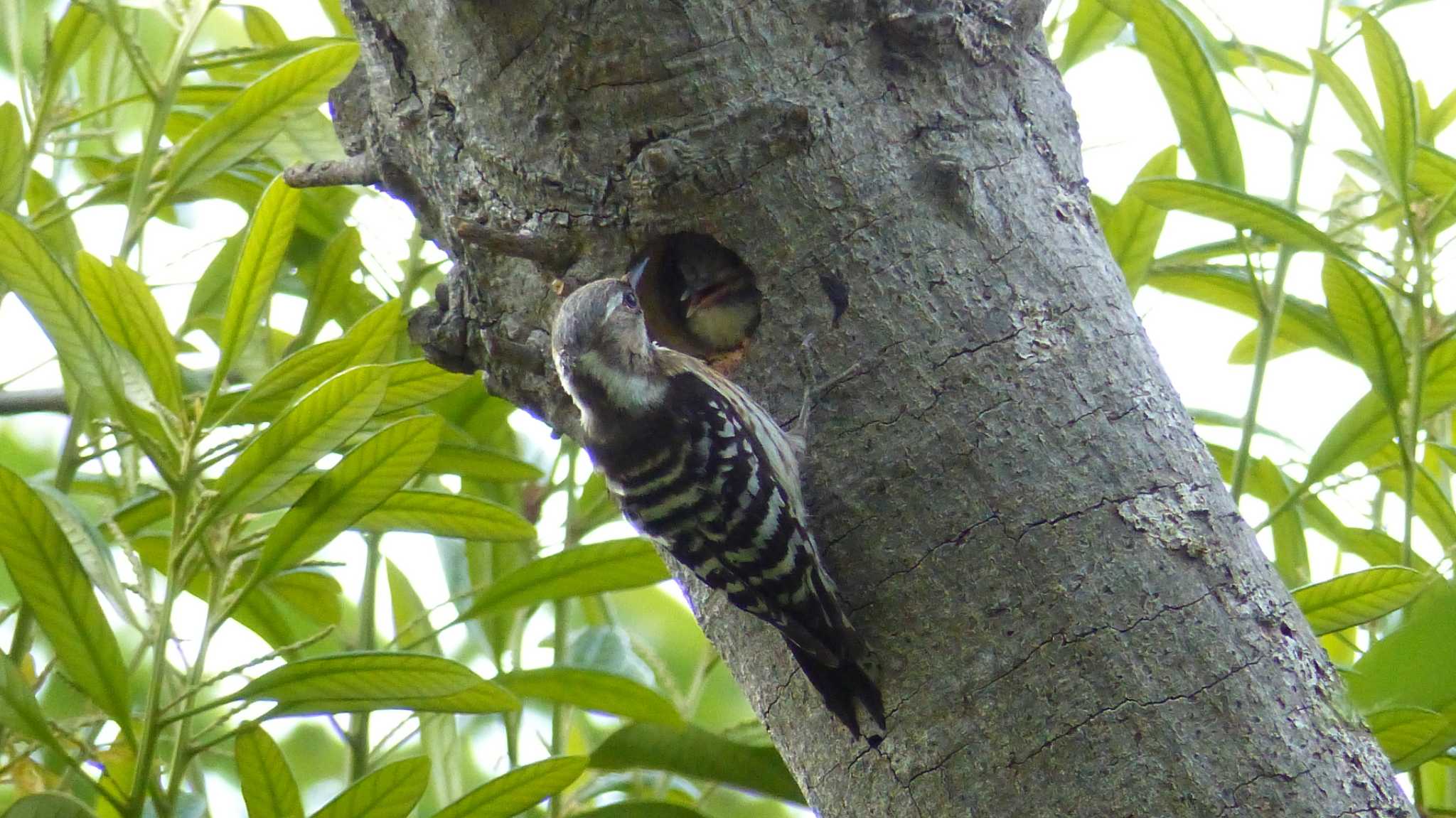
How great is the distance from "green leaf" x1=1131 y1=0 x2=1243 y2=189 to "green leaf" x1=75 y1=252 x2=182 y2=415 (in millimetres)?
1733

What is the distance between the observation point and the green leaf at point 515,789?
72.6 inches

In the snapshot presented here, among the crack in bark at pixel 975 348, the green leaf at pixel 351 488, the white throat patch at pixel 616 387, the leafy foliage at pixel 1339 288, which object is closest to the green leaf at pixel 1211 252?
the leafy foliage at pixel 1339 288

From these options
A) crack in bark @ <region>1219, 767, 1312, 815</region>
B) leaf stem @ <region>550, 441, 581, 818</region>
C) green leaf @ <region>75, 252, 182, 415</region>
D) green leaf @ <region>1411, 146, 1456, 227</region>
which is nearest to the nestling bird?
leaf stem @ <region>550, 441, 581, 818</region>

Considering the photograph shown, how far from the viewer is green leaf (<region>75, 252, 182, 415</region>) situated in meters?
2.03

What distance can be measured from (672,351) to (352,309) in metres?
0.70

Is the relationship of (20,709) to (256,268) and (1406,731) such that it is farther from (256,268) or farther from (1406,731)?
(1406,731)

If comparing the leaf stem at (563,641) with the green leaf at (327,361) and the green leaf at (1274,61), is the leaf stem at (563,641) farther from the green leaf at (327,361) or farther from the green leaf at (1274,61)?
the green leaf at (1274,61)

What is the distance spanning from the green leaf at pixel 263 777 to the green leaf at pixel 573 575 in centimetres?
41

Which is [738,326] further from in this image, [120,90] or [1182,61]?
[120,90]

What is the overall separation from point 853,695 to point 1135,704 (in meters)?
0.39

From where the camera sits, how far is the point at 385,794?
1.82 meters

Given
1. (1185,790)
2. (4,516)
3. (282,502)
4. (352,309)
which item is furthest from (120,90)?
(1185,790)

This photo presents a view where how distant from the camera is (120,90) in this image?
273cm

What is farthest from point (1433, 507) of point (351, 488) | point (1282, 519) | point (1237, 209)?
point (351, 488)
